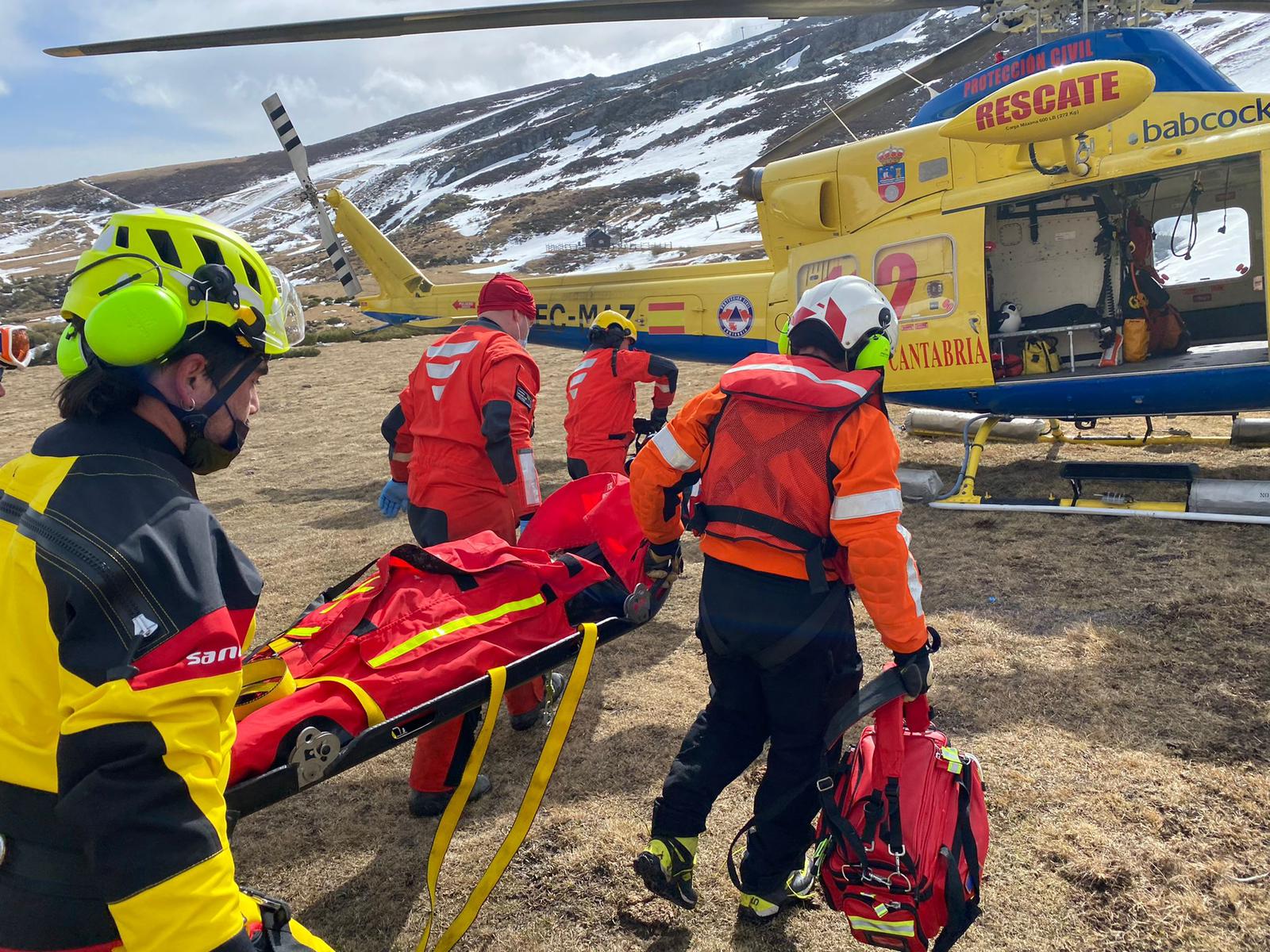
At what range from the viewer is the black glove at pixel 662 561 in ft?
9.75

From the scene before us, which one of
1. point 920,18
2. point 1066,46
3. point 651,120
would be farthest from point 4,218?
point 1066,46

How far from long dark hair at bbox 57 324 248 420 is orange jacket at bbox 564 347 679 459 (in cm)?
411

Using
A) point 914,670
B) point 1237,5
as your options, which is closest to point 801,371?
point 914,670

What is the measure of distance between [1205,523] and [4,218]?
114 meters

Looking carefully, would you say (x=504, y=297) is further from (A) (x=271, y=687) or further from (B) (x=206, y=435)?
(B) (x=206, y=435)

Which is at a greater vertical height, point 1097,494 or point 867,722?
point 867,722

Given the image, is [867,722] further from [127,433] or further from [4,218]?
[4,218]

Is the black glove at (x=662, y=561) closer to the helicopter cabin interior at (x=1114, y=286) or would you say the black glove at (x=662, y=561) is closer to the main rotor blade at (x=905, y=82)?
the helicopter cabin interior at (x=1114, y=286)

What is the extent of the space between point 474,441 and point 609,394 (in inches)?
77.7

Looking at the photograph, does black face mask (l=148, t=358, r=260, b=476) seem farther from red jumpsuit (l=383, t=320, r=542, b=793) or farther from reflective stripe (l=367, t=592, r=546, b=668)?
red jumpsuit (l=383, t=320, r=542, b=793)

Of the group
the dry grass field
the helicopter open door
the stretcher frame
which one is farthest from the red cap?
the helicopter open door

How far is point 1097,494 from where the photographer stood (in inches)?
237

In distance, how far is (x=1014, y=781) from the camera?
3.01 m

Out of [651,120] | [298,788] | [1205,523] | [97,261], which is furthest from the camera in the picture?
[651,120]
